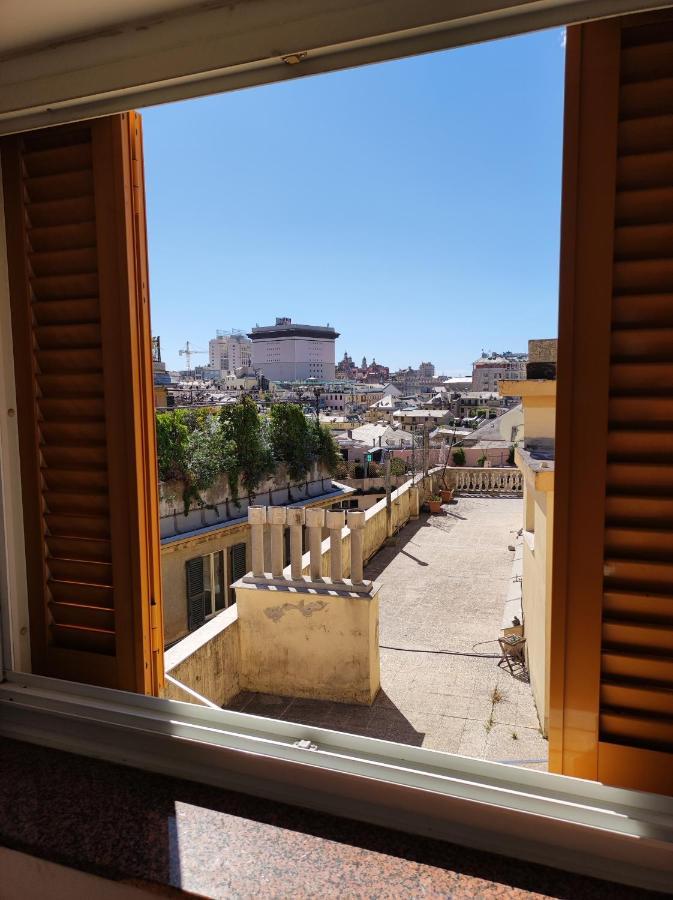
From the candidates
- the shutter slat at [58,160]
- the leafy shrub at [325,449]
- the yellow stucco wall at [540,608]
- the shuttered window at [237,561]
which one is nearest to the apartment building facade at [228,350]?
the leafy shrub at [325,449]

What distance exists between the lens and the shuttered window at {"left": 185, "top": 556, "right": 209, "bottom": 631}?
24.6 ft

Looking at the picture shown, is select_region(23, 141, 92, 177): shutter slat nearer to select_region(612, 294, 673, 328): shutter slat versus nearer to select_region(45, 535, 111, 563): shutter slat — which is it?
select_region(45, 535, 111, 563): shutter slat

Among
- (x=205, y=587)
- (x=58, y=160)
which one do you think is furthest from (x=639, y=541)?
(x=205, y=587)

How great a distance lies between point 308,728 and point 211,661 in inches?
96.7

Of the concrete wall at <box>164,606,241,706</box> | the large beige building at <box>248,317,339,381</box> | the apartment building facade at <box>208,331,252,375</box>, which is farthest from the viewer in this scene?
the apartment building facade at <box>208,331,252,375</box>

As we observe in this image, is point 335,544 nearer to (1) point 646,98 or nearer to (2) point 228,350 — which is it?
(1) point 646,98

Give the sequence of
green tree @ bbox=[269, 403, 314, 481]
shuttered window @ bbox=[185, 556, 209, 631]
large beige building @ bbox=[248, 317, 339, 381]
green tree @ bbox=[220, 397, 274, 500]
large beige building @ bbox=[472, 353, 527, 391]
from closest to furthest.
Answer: shuttered window @ bbox=[185, 556, 209, 631]
green tree @ bbox=[220, 397, 274, 500]
green tree @ bbox=[269, 403, 314, 481]
large beige building @ bbox=[472, 353, 527, 391]
large beige building @ bbox=[248, 317, 339, 381]

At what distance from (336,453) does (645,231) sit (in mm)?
10190

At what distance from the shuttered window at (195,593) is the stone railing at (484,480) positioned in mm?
5675

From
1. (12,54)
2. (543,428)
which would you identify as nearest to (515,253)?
(543,428)

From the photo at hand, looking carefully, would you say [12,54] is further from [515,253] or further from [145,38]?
[515,253]

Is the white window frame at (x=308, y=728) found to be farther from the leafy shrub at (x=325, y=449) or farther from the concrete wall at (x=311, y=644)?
the leafy shrub at (x=325, y=449)

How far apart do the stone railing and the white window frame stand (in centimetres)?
1091

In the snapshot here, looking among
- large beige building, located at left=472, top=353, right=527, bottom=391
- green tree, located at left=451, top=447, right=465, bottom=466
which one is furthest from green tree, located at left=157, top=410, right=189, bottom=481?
large beige building, located at left=472, top=353, right=527, bottom=391
